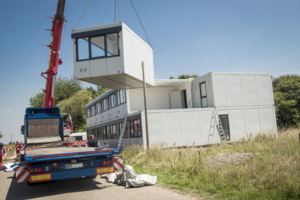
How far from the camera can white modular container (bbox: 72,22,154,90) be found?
1338 centimetres

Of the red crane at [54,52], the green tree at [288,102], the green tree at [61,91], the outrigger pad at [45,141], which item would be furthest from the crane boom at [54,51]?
the green tree at [61,91]

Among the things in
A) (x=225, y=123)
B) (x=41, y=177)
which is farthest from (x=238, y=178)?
(x=225, y=123)

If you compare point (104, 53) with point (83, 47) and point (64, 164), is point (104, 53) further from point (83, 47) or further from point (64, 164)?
point (64, 164)

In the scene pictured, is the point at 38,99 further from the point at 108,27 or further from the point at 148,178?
the point at 148,178

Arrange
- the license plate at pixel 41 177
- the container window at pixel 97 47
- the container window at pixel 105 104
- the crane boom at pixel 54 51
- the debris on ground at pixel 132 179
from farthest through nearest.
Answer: the container window at pixel 105 104, the crane boom at pixel 54 51, the container window at pixel 97 47, the debris on ground at pixel 132 179, the license plate at pixel 41 177

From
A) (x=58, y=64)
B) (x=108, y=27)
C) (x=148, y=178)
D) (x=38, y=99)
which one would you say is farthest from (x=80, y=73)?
(x=38, y=99)

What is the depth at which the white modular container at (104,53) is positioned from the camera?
13375 millimetres

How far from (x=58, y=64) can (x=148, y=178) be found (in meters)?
13.9

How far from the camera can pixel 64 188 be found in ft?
26.9

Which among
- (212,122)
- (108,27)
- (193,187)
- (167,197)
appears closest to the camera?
(167,197)

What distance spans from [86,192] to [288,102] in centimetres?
4028

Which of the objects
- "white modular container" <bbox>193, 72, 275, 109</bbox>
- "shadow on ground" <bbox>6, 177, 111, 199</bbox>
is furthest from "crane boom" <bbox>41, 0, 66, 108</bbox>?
"white modular container" <bbox>193, 72, 275, 109</bbox>

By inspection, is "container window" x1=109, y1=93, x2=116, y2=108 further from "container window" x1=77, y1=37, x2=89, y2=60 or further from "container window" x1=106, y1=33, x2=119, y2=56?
"container window" x1=106, y1=33, x2=119, y2=56

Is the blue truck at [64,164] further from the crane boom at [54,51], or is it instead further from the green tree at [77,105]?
the green tree at [77,105]
